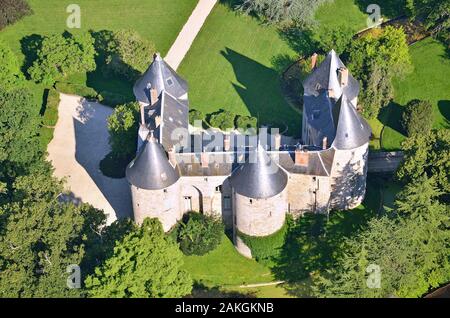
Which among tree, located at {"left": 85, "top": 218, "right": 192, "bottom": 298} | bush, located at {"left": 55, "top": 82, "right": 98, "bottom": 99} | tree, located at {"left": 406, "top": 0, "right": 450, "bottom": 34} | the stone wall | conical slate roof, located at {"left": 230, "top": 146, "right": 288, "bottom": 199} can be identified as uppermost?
tree, located at {"left": 406, "top": 0, "right": 450, "bottom": 34}

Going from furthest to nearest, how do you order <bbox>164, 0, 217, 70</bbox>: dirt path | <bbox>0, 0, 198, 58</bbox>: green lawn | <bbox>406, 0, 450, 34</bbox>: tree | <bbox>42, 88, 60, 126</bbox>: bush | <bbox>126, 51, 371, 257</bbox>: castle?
<bbox>0, 0, 198, 58</bbox>: green lawn < <bbox>164, 0, 217, 70</bbox>: dirt path < <bbox>406, 0, 450, 34</bbox>: tree < <bbox>42, 88, 60, 126</bbox>: bush < <bbox>126, 51, 371, 257</bbox>: castle

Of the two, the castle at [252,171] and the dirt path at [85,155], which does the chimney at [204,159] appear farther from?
the dirt path at [85,155]

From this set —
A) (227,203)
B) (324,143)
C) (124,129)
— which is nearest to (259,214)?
(227,203)

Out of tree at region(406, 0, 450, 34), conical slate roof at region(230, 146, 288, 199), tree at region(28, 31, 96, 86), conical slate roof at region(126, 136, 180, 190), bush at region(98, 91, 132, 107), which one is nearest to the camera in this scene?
conical slate roof at region(230, 146, 288, 199)

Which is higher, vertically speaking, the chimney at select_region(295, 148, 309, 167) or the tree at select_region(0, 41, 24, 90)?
the tree at select_region(0, 41, 24, 90)

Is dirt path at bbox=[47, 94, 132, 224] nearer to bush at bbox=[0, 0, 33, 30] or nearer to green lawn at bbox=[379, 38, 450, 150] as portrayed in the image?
bush at bbox=[0, 0, 33, 30]

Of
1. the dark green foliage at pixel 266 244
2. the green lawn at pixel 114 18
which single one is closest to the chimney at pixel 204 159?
the dark green foliage at pixel 266 244

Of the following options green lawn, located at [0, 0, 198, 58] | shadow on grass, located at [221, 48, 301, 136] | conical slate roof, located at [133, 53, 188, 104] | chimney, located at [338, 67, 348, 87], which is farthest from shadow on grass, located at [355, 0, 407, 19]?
conical slate roof, located at [133, 53, 188, 104]
